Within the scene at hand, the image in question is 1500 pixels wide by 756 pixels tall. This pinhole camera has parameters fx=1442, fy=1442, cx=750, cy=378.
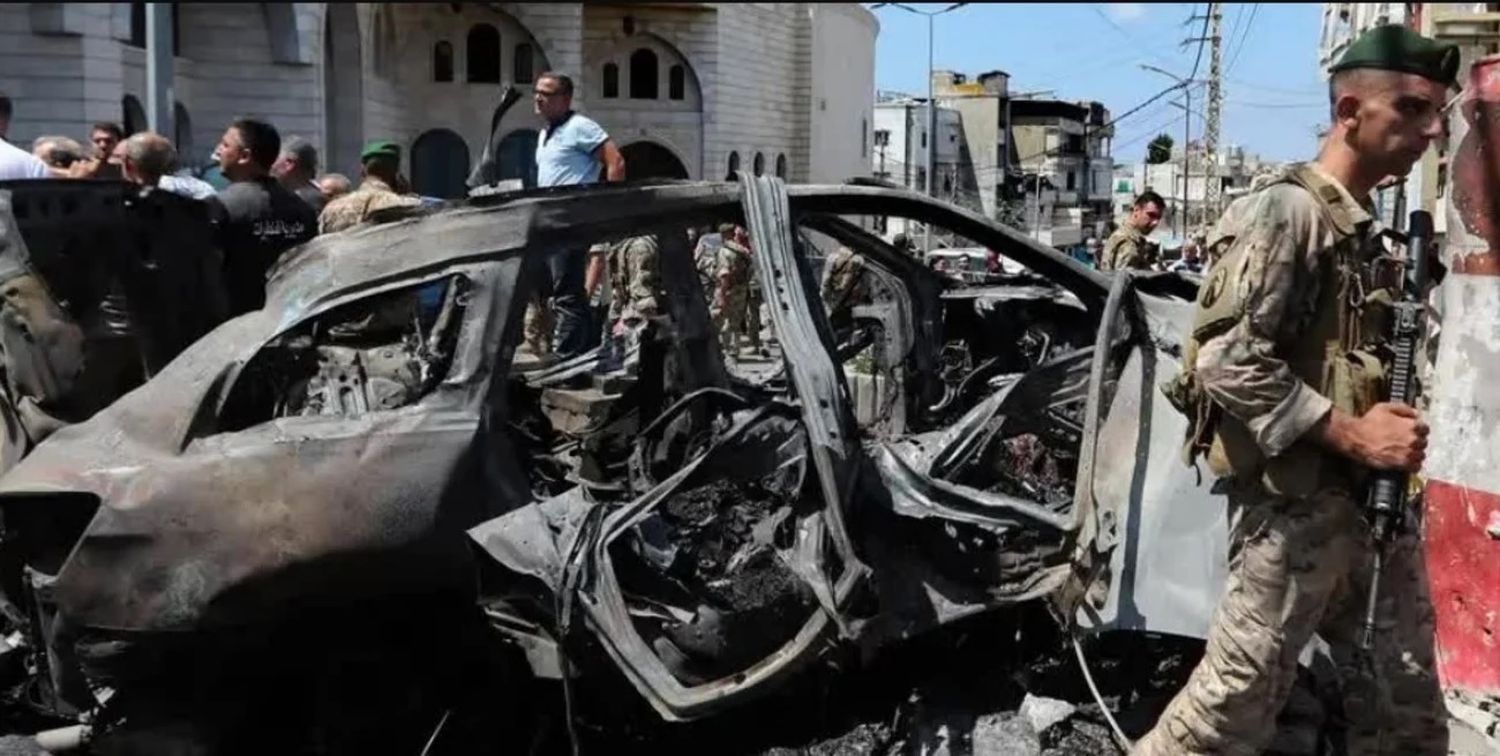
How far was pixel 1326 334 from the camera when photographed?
2.69 m

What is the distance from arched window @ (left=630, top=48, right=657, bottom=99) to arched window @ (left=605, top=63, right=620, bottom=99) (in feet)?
1.34

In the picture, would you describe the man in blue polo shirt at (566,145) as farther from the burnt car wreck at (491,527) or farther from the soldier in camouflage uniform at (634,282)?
the burnt car wreck at (491,527)

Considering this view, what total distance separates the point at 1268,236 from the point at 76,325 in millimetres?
3314

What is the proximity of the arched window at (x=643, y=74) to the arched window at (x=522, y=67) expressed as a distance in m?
3.14

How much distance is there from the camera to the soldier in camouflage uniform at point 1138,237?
7801 mm

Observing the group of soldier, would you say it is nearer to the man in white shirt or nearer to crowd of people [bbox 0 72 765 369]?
crowd of people [bbox 0 72 765 369]

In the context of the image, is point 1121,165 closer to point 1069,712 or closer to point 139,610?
point 1069,712

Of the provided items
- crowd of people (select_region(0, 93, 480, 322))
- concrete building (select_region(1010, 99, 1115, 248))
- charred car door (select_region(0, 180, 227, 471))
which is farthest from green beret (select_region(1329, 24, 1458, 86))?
concrete building (select_region(1010, 99, 1115, 248))

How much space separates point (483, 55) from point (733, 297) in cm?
3238

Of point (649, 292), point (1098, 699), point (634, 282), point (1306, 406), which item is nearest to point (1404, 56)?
point (1306, 406)

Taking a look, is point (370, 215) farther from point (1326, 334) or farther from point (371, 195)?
point (371, 195)

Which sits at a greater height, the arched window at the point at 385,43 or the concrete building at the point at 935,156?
the arched window at the point at 385,43

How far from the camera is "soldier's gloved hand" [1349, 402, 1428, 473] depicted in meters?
2.53

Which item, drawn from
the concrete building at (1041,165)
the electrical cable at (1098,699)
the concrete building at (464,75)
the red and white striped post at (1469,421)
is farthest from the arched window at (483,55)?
the electrical cable at (1098,699)
